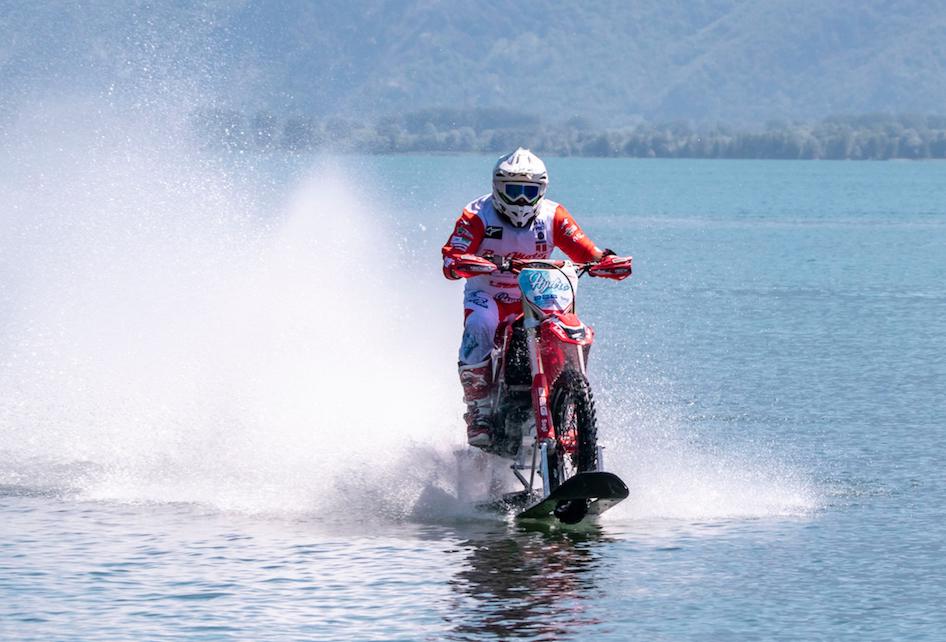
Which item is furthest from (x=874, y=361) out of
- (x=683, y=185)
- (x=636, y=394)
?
(x=683, y=185)

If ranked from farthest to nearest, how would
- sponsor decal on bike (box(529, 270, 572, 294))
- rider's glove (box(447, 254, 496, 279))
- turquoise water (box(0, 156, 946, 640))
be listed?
rider's glove (box(447, 254, 496, 279))
sponsor decal on bike (box(529, 270, 572, 294))
turquoise water (box(0, 156, 946, 640))

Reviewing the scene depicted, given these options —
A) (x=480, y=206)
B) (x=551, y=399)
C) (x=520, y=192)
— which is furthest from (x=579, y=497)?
(x=480, y=206)

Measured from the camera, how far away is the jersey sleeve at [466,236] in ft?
44.2

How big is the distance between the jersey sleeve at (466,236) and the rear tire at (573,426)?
1331 mm

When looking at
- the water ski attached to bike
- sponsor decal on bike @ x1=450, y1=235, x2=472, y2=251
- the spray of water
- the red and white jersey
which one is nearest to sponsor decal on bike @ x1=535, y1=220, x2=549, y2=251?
the red and white jersey

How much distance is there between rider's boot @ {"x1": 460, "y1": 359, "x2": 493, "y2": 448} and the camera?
13.5 metres

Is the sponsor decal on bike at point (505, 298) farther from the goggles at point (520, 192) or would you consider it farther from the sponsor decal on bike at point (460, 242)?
the goggles at point (520, 192)

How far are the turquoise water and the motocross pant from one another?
1.15m

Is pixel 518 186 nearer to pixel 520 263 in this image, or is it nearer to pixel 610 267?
pixel 520 263

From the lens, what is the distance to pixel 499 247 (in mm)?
13719

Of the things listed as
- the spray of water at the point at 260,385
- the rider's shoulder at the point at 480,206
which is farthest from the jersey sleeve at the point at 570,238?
the spray of water at the point at 260,385

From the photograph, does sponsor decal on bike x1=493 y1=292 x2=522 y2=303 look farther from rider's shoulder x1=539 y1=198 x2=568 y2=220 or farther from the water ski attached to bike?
the water ski attached to bike

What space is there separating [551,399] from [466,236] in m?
1.51

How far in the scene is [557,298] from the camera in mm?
12789
